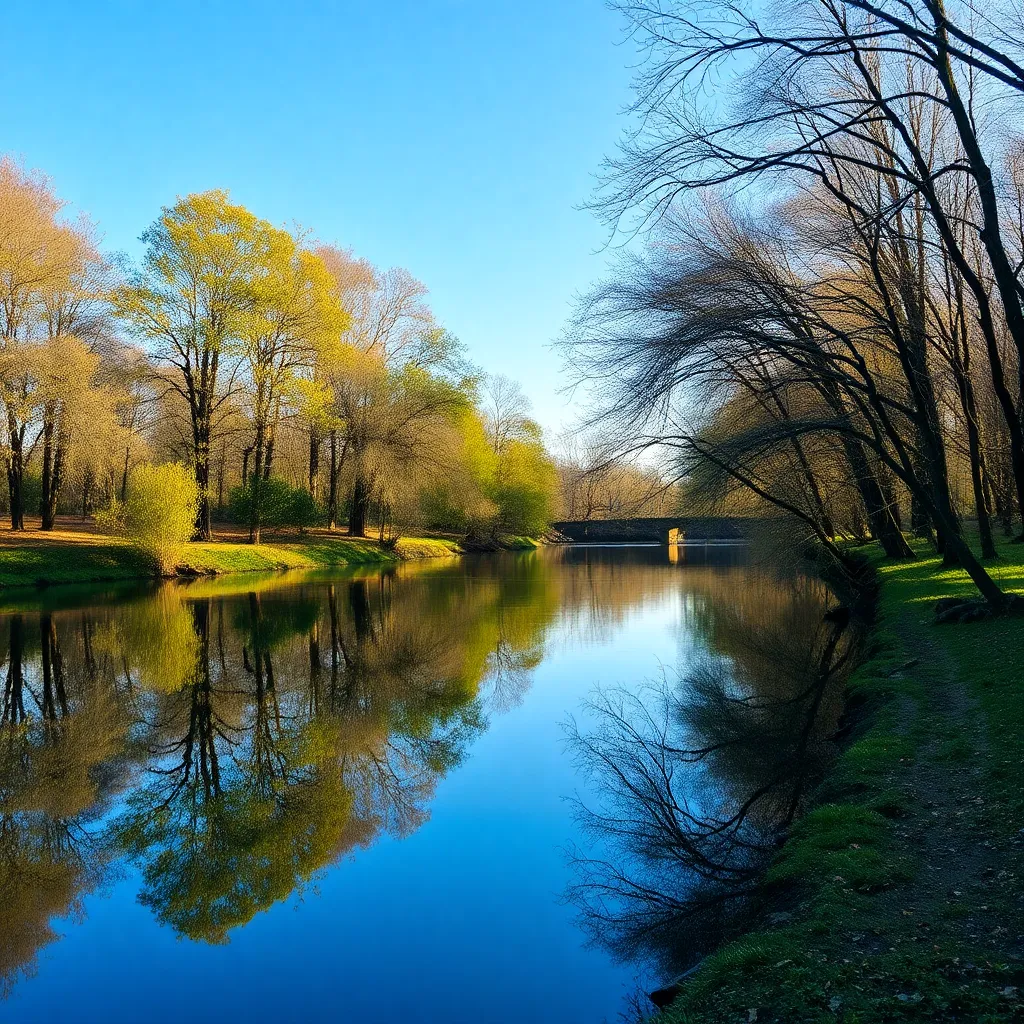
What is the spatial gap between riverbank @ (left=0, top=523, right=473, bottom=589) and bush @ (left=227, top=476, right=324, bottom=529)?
1.00 metres

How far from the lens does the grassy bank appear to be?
88.2ft

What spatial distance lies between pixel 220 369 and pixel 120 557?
9091 millimetres

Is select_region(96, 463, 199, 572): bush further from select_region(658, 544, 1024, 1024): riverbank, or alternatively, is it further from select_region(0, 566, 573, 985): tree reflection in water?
select_region(658, 544, 1024, 1024): riverbank

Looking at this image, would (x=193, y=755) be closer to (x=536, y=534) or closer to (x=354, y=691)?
(x=354, y=691)

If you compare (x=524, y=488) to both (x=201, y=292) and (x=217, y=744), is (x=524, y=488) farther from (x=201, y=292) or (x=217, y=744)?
(x=217, y=744)

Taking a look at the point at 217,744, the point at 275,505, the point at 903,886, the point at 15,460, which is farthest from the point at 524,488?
the point at 903,886

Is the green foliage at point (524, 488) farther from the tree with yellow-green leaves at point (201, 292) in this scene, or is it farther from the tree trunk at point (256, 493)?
the tree with yellow-green leaves at point (201, 292)

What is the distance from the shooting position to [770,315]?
503 inches

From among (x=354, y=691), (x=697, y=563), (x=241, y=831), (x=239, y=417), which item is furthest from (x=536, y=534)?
(x=241, y=831)

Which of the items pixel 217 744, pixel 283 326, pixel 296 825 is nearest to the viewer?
→ pixel 296 825

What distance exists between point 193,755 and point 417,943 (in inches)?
200

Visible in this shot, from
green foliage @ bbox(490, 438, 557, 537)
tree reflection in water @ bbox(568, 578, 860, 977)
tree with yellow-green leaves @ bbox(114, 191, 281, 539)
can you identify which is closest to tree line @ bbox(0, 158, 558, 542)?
tree with yellow-green leaves @ bbox(114, 191, 281, 539)

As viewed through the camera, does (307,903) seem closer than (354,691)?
Yes

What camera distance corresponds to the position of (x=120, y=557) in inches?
1174
